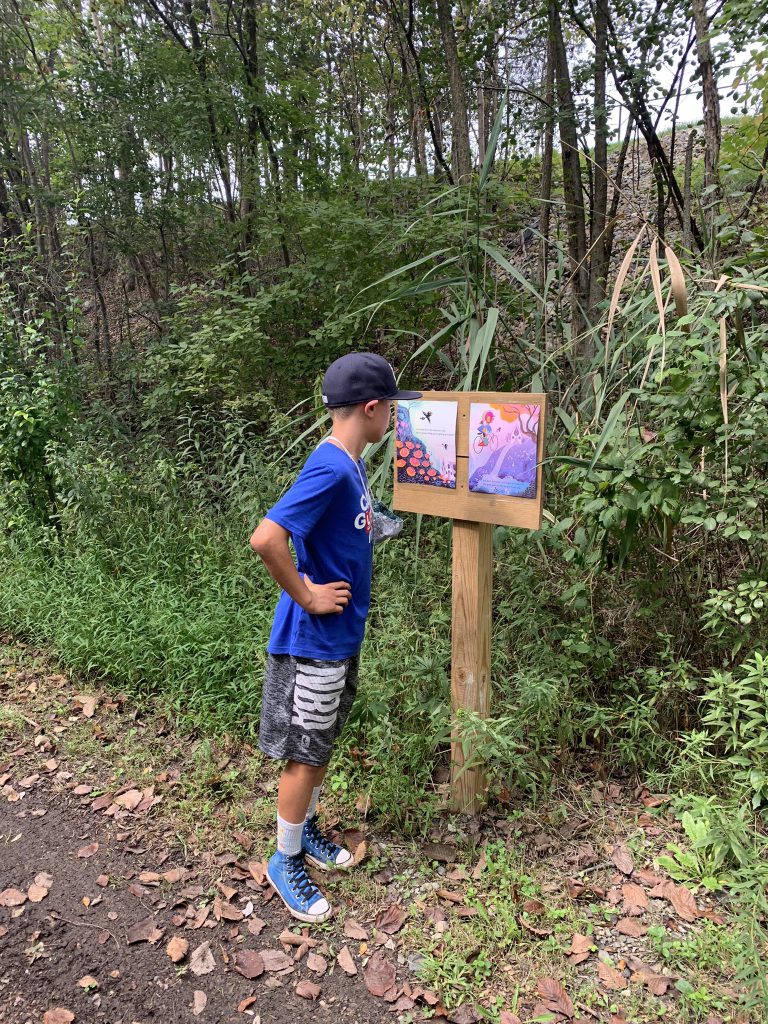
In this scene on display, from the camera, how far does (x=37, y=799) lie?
306cm

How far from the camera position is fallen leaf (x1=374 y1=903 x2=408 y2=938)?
2.28 m

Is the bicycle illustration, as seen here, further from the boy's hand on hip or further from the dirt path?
the dirt path

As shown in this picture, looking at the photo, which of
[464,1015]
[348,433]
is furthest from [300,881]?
[348,433]

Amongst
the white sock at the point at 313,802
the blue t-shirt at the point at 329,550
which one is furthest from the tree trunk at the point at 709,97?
the white sock at the point at 313,802

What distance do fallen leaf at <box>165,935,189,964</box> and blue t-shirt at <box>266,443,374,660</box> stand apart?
1.06 m

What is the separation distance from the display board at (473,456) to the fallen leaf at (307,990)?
1.62 meters

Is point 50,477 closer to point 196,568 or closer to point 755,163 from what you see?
point 196,568

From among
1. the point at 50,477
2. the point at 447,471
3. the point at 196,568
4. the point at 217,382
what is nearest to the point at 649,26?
the point at 217,382

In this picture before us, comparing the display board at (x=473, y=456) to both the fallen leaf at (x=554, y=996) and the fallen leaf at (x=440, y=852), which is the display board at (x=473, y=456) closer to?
the fallen leaf at (x=440, y=852)

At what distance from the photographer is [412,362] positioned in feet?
17.3

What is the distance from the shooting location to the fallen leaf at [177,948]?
2.21 m

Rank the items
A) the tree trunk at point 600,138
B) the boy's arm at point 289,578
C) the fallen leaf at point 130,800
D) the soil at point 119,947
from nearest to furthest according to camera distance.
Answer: the boy's arm at point 289,578, the soil at point 119,947, the fallen leaf at point 130,800, the tree trunk at point 600,138

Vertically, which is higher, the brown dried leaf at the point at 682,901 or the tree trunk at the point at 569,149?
the tree trunk at the point at 569,149

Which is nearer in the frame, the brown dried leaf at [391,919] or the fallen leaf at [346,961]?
the fallen leaf at [346,961]
